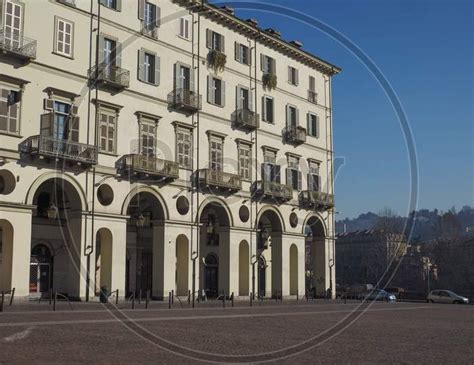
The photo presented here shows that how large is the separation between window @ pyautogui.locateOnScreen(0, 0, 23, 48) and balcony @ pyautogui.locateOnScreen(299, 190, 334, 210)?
2761cm

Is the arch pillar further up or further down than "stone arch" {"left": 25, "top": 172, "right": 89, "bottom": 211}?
further down

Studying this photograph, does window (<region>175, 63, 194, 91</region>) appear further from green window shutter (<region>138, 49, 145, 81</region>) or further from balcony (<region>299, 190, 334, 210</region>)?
balcony (<region>299, 190, 334, 210</region>)

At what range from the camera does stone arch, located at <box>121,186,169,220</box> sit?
3828cm

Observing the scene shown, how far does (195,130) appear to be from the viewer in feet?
144

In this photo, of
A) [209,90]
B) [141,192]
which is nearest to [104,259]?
[141,192]

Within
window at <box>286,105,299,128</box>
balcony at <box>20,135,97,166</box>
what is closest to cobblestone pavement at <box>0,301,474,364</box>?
balcony at <box>20,135,97,166</box>

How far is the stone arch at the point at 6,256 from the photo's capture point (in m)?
31.8

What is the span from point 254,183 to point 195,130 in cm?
732

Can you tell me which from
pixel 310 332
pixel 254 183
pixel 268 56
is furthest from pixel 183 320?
pixel 268 56

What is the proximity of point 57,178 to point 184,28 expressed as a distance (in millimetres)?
15156

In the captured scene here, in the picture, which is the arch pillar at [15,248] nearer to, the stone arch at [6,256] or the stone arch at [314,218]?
the stone arch at [6,256]

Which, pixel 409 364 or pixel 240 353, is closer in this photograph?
pixel 409 364

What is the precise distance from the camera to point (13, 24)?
1300 inches

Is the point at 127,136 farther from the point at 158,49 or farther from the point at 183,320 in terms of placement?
the point at 183,320
